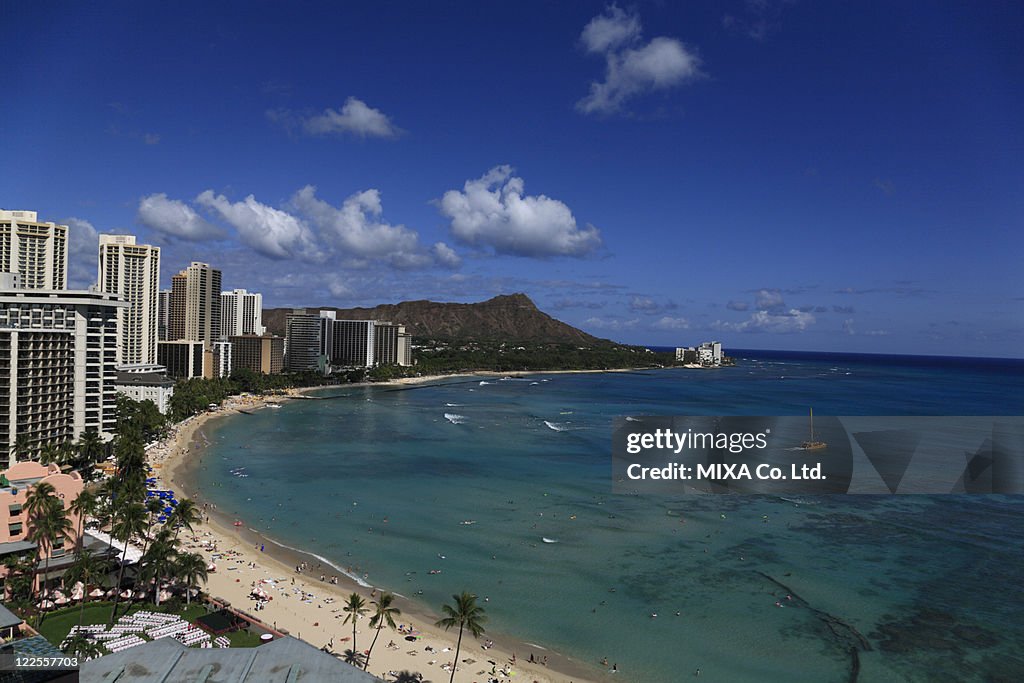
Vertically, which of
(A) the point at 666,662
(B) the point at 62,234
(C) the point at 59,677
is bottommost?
(A) the point at 666,662

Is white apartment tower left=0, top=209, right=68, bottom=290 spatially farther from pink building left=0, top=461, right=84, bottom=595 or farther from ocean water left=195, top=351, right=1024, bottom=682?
pink building left=0, top=461, right=84, bottom=595

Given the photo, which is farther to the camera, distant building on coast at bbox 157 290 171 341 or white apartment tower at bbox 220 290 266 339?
white apartment tower at bbox 220 290 266 339

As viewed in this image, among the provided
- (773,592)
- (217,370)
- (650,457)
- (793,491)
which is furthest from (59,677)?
(217,370)

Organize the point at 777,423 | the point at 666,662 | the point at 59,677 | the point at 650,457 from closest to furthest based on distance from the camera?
1. the point at 59,677
2. the point at 666,662
3. the point at 650,457
4. the point at 777,423

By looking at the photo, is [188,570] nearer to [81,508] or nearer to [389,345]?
[81,508]

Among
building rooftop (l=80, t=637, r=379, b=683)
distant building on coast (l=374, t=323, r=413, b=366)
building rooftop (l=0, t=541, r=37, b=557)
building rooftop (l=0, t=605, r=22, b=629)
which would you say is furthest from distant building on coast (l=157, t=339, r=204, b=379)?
building rooftop (l=80, t=637, r=379, b=683)

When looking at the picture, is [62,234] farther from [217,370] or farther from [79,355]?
[217,370]
